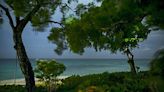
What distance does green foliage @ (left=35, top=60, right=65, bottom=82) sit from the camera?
60.2 feet

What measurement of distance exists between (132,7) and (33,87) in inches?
571

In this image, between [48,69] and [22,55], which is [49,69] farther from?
[22,55]

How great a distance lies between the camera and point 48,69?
18.4m

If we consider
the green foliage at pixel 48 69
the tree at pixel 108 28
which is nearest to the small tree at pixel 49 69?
Answer: the green foliage at pixel 48 69

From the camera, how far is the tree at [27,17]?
683 inches

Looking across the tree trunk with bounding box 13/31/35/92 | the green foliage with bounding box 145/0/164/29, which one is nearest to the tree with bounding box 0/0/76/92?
the tree trunk with bounding box 13/31/35/92

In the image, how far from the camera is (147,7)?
4797 millimetres

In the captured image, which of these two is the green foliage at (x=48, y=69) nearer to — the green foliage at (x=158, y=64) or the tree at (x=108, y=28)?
the tree at (x=108, y=28)

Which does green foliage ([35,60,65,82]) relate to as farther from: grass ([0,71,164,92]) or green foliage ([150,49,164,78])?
green foliage ([150,49,164,78])

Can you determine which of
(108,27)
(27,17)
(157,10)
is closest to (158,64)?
(157,10)

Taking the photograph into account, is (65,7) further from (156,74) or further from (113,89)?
(156,74)

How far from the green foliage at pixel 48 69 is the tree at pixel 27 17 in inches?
18.3

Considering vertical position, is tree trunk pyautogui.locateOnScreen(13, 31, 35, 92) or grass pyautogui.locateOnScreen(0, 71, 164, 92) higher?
tree trunk pyautogui.locateOnScreen(13, 31, 35, 92)

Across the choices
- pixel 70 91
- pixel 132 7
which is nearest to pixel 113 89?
pixel 70 91
